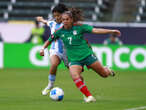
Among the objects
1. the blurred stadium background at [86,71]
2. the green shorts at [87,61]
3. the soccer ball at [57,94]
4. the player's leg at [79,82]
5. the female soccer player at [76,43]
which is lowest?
the blurred stadium background at [86,71]

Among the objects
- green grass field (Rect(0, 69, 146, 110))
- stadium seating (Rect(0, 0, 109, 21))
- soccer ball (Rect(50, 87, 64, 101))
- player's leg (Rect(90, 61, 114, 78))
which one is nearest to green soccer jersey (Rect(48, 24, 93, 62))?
player's leg (Rect(90, 61, 114, 78))

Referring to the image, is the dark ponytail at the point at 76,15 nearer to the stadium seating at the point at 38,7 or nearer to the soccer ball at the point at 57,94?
the soccer ball at the point at 57,94

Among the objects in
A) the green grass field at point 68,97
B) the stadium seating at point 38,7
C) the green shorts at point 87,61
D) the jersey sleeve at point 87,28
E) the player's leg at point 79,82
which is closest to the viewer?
the green grass field at point 68,97

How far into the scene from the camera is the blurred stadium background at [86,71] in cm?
1002

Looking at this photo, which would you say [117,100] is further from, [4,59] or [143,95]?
[4,59]

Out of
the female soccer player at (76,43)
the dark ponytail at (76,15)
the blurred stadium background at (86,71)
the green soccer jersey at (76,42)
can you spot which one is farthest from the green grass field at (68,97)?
the dark ponytail at (76,15)

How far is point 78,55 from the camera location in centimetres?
986

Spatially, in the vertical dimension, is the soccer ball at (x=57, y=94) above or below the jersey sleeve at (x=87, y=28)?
below

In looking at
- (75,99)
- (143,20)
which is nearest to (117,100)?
(75,99)

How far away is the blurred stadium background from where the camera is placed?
10.0 m

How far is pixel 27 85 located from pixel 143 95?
401cm

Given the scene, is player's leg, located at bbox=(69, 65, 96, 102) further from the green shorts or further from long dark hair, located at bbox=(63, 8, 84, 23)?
long dark hair, located at bbox=(63, 8, 84, 23)

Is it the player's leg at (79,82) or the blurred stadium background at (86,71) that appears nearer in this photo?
the player's leg at (79,82)

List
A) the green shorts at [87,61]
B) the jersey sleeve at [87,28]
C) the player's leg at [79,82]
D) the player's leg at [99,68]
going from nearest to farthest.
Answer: the player's leg at [79,82] → the jersey sleeve at [87,28] → the green shorts at [87,61] → the player's leg at [99,68]
